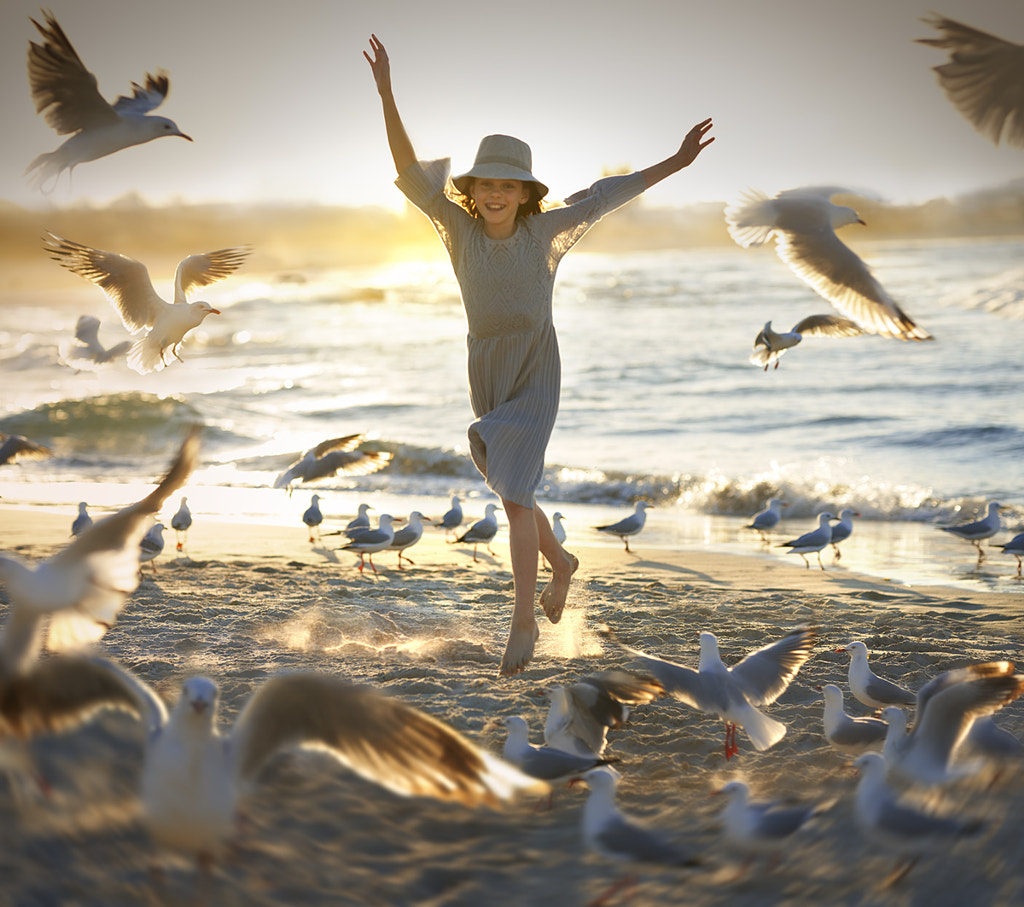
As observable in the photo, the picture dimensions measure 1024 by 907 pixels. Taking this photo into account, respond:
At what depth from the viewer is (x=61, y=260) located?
7.68m

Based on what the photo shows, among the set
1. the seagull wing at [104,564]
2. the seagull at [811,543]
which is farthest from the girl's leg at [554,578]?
the seagull at [811,543]

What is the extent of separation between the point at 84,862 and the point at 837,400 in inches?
690

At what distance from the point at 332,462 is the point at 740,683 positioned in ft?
22.6

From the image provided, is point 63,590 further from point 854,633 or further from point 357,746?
point 854,633

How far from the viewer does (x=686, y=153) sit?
14.7 ft

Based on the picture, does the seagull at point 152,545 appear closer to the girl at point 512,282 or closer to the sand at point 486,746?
the sand at point 486,746

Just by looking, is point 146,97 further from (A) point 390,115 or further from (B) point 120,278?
(A) point 390,115

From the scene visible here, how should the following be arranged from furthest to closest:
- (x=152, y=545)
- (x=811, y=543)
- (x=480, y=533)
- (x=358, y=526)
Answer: (x=480, y=533), (x=358, y=526), (x=811, y=543), (x=152, y=545)

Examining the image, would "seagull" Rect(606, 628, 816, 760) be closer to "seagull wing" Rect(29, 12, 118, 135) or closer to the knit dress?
the knit dress

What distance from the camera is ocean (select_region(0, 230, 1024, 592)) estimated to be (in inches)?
434

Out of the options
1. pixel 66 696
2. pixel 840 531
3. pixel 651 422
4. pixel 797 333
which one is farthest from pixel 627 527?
pixel 651 422

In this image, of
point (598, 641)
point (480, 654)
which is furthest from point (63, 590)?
point (598, 641)

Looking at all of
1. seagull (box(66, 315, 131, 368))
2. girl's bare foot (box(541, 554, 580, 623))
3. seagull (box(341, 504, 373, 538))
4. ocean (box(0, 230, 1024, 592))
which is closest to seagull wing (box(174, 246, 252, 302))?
seagull (box(341, 504, 373, 538))

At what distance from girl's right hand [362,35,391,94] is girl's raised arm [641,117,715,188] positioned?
1279 mm
